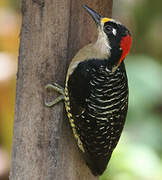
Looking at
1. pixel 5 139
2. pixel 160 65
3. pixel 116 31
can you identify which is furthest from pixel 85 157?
pixel 160 65

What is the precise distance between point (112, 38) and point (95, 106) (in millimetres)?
527

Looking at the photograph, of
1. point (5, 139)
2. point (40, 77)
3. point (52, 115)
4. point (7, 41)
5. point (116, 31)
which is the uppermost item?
point (116, 31)

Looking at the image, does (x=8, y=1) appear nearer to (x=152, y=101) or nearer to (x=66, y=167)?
(x=152, y=101)

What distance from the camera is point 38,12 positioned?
2906mm

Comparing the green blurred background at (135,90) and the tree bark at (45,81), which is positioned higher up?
the tree bark at (45,81)

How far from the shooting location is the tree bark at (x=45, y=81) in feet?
9.49

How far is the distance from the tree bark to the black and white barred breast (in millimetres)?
127

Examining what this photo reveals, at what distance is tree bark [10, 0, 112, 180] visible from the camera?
289 centimetres

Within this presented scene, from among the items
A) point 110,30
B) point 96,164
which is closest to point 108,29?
point 110,30


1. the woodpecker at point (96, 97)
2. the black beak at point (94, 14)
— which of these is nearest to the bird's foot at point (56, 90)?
the woodpecker at point (96, 97)

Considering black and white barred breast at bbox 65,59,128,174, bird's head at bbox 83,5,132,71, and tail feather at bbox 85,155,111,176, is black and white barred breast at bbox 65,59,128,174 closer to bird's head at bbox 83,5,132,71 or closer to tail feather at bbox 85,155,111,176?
tail feather at bbox 85,155,111,176

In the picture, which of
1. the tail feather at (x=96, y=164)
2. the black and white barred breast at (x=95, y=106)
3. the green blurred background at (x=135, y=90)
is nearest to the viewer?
the black and white barred breast at (x=95, y=106)

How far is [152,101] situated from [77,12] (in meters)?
3.40

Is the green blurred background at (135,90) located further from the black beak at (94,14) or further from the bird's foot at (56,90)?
the black beak at (94,14)
